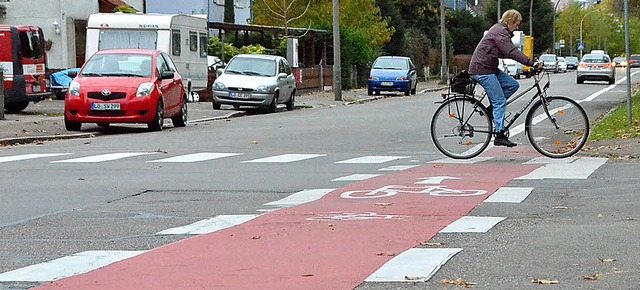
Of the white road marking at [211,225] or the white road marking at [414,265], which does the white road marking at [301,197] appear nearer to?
the white road marking at [211,225]

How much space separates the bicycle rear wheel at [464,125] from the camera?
15.7 m

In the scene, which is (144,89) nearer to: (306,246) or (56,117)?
(56,117)

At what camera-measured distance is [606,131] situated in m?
19.9

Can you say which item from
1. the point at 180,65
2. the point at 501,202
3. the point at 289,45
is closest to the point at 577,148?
the point at 501,202

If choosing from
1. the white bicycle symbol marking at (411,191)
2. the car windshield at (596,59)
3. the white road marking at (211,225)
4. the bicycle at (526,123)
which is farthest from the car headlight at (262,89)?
the car windshield at (596,59)

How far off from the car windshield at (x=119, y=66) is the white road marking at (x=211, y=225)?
50.6 ft

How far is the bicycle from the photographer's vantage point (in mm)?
15492

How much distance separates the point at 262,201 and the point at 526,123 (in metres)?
5.13

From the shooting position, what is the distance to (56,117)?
30125mm

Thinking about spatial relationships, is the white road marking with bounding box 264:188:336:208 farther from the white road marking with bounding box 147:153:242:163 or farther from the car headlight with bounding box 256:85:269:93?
the car headlight with bounding box 256:85:269:93

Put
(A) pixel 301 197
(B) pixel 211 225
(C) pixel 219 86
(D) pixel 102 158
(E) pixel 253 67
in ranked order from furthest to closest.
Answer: (E) pixel 253 67, (C) pixel 219 86, (D) pixel 102 158, (A) pixel 301 197, (B) pixel 211 225

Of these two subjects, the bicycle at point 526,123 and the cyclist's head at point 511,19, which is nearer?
the bicycle at point 526,123

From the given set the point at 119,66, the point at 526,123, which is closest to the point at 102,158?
the point at 526,123

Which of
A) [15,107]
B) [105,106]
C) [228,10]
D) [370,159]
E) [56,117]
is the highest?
[228,10]
